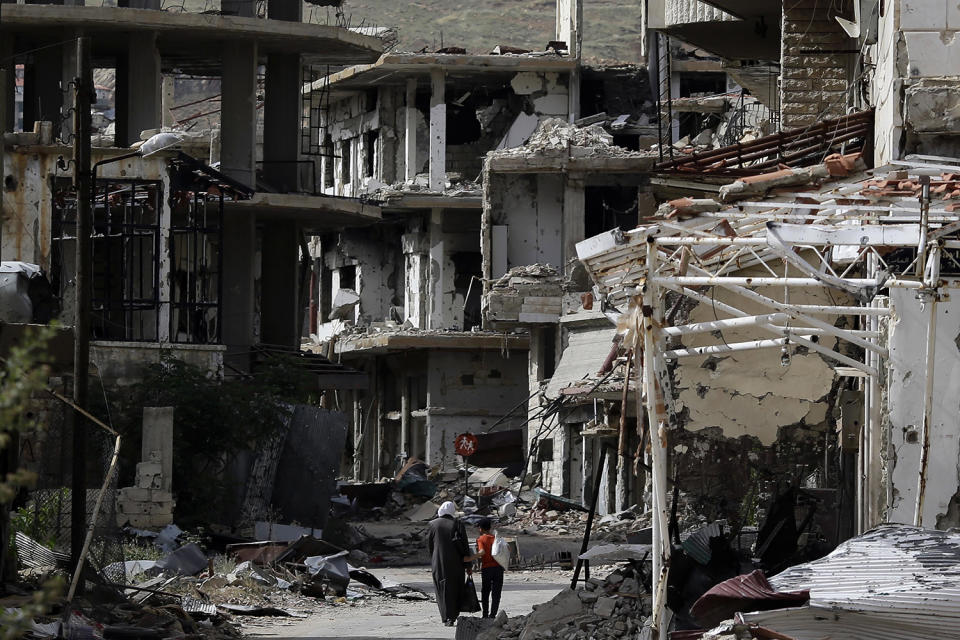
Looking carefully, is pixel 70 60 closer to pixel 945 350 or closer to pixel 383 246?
pixel 383 246

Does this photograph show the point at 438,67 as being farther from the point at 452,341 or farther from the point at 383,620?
the point at 383,620

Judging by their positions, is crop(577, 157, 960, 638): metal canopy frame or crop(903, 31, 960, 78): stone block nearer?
crop(577, 157, 960, 638): metal canopy frame

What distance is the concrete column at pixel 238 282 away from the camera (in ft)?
121

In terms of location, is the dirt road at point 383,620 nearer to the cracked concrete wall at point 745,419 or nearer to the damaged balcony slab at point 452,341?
the cracked concrete wall at point 745,419

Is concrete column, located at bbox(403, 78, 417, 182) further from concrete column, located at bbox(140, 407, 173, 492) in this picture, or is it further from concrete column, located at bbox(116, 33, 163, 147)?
concrete column, located at bbox(140, 407, 173, 492)

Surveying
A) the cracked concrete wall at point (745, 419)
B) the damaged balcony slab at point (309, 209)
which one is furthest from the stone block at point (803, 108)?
the damaged balcony slab at point (309, 209)

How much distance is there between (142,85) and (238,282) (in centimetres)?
464

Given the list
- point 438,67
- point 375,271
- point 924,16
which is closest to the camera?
point 924,16

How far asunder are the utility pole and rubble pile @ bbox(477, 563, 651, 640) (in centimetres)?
422

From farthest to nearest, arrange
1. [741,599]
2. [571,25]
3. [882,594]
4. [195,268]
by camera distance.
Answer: [571,25], [195,268], [741,599], [882,594]

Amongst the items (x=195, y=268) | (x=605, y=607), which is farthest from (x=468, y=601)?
(x=195, y=268)

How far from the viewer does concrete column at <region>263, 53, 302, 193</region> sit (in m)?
38.4

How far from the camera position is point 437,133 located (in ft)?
162

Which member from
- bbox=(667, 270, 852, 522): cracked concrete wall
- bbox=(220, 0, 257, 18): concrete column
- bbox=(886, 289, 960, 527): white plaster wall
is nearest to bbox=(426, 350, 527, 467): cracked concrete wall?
bbox=(220, 0, 257, 18): concrete column
